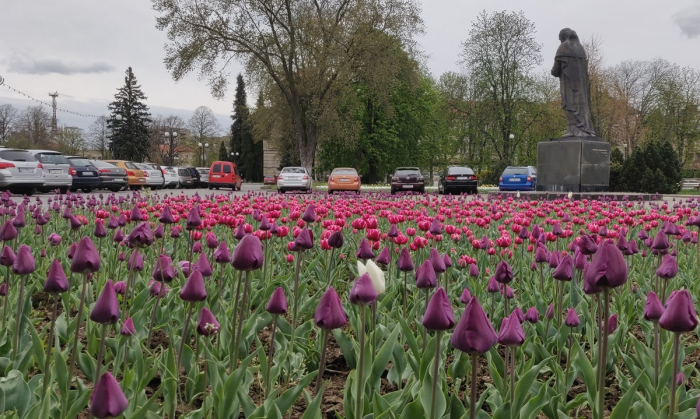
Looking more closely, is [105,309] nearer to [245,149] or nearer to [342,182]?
[342,182]

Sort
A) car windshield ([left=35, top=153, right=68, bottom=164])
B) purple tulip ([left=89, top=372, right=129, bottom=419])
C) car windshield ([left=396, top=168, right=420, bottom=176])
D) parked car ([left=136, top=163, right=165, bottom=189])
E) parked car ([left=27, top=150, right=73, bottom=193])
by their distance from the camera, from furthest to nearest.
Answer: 1. parked car ([left=136, top=163, right=165, bottom=189])
2. car windshield ([left=396, top=168, right=420, bottom=176])
3. car windshield ([left=35, top=153, right=68, bottom=164])
4. parked car ([left=27, top=150, right=73, bottom=193])
5. purple tulip ([left=89, top=372, right=129, bottom=419])

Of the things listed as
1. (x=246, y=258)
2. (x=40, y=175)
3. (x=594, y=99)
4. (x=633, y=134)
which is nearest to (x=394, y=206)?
(x=246, y=258)

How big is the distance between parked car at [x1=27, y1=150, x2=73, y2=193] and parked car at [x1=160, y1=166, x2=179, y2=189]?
15.6 m

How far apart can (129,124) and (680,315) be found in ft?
240

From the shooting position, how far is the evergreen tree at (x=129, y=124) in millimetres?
68312

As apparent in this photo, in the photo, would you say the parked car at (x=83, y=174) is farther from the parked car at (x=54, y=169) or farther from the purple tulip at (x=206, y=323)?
the purple tulip at (x=206, y=323)

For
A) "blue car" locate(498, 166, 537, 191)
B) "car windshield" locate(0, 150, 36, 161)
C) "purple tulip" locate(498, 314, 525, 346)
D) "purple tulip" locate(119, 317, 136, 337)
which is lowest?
"purple tulip" locate(119, 317, 136, 337)

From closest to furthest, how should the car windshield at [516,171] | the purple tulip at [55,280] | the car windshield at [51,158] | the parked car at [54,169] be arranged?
the purple tulip at [55,280], the parked car at [54,169], the car windshield at [51,158], the car windshield at [516,171]

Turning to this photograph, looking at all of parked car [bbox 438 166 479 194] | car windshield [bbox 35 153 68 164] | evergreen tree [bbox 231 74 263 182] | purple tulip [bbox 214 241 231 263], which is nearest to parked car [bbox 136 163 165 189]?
car windshield [bbox 35 153 68 164]

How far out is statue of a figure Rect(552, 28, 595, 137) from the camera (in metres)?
19.8

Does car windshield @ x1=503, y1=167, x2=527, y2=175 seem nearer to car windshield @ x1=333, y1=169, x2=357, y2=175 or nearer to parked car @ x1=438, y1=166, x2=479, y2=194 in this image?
parked car @ x1=438, y1=166, x2=479, y2=194

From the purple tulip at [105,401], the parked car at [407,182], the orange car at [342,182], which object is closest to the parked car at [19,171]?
the orange car at [342,182]

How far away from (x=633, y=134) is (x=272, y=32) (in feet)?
116

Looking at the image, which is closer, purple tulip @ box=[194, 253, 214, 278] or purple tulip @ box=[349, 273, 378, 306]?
purple tulip @ box=[349, 273, 378, 306]
